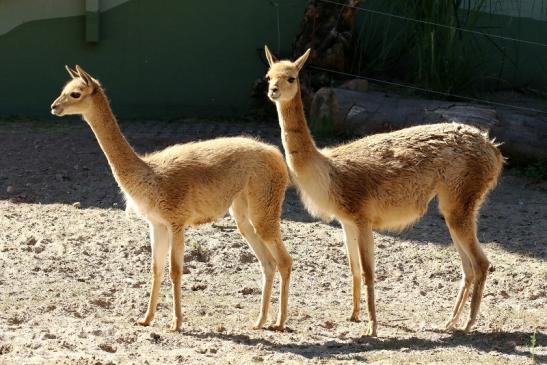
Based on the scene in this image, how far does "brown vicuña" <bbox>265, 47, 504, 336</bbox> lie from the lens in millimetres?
7000

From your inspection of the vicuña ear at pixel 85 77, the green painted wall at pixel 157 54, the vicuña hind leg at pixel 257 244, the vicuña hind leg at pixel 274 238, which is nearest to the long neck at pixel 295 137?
the vicuña hind leg at pixel 274 238

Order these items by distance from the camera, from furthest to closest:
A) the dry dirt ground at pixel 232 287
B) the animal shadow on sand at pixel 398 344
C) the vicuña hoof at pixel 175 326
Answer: the vicuña hoof at pixel 175 326, the animal shadow on sand at pixel 398 344, the dry dirt ground at pixel 232 287

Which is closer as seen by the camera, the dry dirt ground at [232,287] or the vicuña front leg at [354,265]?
the dry dirt ground at [232,287]

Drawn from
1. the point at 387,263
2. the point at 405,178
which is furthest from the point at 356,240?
the point at 387,263

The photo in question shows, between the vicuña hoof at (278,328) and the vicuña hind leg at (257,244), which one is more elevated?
the vicuña hind leg at (257,244)

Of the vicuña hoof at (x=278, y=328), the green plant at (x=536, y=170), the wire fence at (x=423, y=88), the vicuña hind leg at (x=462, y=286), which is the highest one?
the wire fence at (x=423, y=88)

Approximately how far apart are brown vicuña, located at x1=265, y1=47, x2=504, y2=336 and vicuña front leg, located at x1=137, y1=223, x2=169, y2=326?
1009 millimetres

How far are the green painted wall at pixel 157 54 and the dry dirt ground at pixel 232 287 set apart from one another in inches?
94.1

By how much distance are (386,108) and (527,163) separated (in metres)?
1.68

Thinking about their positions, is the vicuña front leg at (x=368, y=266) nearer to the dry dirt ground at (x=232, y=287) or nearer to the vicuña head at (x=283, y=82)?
the dry dirt ground at (x=232, y=287)

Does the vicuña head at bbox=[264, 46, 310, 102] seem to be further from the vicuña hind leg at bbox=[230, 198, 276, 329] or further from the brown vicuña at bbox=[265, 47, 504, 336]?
the vicuña hind leg at bbox=[230, 198, 276, 329]

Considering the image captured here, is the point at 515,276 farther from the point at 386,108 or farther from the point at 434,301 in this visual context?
the point at 386,108

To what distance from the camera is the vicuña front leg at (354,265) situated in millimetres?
7242

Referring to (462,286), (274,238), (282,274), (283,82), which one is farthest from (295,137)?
(462,286)
